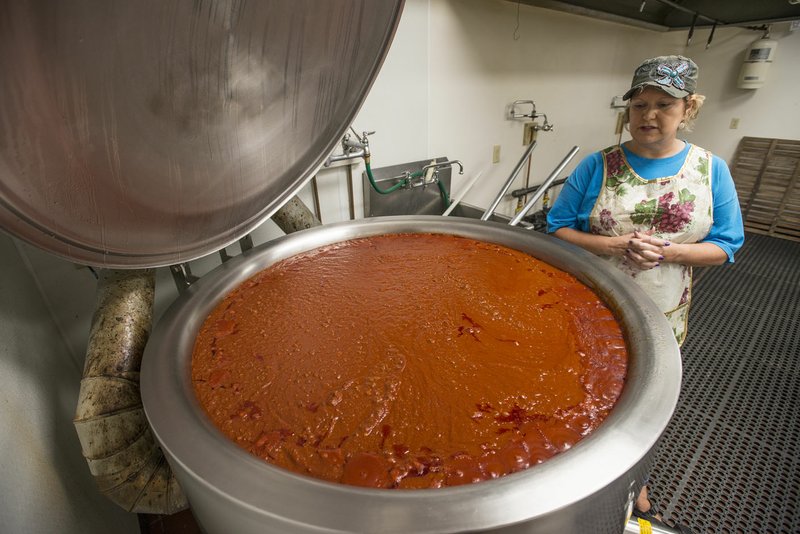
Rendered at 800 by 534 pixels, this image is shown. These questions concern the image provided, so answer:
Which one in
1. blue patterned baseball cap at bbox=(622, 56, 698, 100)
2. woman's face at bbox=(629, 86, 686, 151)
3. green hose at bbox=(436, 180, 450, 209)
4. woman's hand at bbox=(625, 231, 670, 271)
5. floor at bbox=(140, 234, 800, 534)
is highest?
blue patterned baseball cap at bbox=(622, 56, 698, 100)

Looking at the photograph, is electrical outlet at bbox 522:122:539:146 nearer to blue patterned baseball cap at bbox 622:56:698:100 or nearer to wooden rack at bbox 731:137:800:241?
blue patterned baseball cap at bbox 622:56:698:100

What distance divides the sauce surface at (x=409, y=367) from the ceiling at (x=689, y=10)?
6.72ft

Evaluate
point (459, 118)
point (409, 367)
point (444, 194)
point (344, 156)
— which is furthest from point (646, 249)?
point (459, 118)

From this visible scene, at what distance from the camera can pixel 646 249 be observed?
1.20 m

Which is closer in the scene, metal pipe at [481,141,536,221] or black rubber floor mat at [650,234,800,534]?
black rubber floor mat at [650,234,800,534]

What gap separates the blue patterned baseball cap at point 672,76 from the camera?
3.85 ft

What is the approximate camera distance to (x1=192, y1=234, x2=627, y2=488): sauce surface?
68cm

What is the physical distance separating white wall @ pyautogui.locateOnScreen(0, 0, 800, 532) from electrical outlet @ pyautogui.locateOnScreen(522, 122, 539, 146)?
0.20 ft

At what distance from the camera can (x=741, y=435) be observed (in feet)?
5.73

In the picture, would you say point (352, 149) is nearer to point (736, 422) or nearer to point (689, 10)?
point (736, 422)

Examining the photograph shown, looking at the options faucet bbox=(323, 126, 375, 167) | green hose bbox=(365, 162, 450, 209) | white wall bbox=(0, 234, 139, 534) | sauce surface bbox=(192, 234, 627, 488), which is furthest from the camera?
green hose bbox=(365, 162, 450, 209)

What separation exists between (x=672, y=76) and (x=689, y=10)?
2102 mm

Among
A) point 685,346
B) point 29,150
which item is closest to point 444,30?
point 29,150

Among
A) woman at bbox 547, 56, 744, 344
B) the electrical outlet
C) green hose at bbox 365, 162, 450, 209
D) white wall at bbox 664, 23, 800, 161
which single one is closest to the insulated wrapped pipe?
green hose at bbox 365, 162, 450, 209
